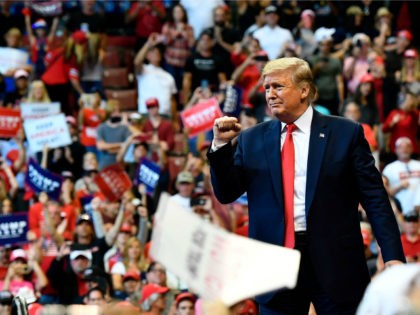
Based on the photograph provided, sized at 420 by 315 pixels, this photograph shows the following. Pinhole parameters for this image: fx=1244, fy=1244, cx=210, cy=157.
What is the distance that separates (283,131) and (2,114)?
376 inches

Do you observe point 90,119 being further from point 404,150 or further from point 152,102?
point 404,150

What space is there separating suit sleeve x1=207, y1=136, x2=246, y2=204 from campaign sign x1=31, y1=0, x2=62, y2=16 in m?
12.0

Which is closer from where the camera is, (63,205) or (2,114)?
(63,205)

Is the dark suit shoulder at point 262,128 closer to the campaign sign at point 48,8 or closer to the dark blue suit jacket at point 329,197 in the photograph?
the dark blue suit jacket at point 329,197

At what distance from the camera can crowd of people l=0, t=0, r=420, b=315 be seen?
37.8 ft

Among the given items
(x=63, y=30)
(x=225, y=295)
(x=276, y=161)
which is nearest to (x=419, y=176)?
(x=63, y=30)

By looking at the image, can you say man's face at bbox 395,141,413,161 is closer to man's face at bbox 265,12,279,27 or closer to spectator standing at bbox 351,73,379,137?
spectator standing at bbox 351,73,379,137

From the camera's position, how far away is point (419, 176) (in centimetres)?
1267

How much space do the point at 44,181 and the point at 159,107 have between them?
2867 mm

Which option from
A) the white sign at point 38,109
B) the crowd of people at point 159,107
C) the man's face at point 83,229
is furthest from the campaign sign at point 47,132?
the man's face at point 83,229

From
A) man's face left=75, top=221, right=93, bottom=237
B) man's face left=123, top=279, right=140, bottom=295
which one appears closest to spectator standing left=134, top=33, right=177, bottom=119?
man's face left=75, top=221, right=93, bottom=237

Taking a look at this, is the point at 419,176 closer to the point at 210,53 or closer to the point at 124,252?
the point at 124,252

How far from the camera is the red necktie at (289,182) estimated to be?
216 inches

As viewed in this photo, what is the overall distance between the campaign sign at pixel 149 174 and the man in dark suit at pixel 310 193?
7.61m
